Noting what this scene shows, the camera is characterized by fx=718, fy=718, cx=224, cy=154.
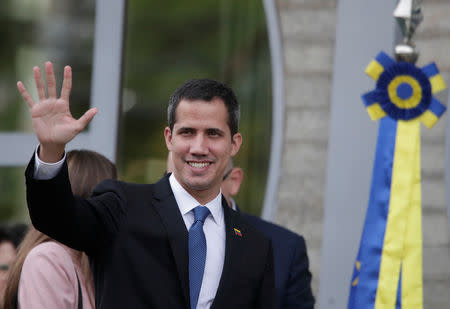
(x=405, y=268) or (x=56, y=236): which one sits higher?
(x=56, y=236)

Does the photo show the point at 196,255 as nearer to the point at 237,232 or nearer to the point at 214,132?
the point at 237,232

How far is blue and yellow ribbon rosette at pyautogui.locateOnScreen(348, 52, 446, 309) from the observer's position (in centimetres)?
332

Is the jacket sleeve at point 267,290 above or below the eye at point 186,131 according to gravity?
below

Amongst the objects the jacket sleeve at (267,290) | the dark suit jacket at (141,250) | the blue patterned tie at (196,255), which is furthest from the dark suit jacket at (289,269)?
the blue patterned tie at (196,255)

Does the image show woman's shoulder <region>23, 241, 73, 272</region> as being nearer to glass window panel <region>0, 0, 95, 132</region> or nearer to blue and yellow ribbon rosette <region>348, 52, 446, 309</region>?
blue and yellow ribbon rosette <region>348, 52, 446, 309</region>

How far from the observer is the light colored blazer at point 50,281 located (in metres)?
2.34

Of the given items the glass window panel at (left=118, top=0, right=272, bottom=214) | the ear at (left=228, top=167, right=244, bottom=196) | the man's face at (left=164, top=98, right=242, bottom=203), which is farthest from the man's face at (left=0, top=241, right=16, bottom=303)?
the man's face at (left=164, top=98, right=242, bottom=203)

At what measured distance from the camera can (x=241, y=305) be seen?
7.14ft

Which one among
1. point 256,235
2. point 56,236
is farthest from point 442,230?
point 56,236

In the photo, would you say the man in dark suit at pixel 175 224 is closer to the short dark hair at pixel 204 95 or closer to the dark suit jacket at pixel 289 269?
the short dark hair at pixel 204 95

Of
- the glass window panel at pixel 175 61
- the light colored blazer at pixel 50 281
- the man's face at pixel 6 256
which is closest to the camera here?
the light colored blazer at pixel 50 281

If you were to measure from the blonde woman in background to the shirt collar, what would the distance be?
1.58 ft

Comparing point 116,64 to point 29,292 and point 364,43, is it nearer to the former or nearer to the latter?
point 364,43

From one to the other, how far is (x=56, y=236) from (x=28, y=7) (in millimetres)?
3622
